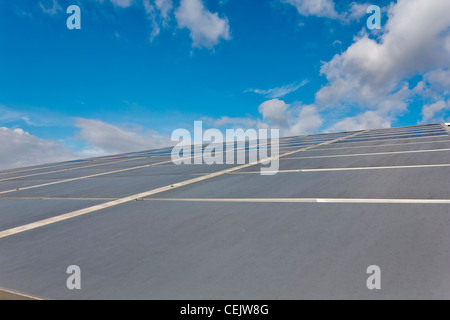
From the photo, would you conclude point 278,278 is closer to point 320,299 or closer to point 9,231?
point 320,299

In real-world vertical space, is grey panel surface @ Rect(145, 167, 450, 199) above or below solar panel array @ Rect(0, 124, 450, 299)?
→ above

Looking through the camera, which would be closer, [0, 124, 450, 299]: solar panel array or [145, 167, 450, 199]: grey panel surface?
[0, 124, 450, 299]: solar panel array

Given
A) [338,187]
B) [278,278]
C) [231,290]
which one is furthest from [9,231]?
[338,187]

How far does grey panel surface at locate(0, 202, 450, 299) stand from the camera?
116cm

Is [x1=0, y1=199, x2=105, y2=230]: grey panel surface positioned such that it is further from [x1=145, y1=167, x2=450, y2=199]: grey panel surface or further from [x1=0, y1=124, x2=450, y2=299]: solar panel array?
[x1=145, y1=167, x2=450, y2=199]: grey panel surface

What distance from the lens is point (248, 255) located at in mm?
1479

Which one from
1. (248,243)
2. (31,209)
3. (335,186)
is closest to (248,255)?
(248,243)

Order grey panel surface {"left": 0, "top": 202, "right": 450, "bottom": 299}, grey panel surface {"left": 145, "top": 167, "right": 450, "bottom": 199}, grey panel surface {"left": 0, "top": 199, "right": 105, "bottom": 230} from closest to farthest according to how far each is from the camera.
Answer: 1. grey panel surface {"left": 0, "top": 202, "right": 450, "bottom": 299}
2. grey panel surface {"left": 145, "top": 167, "right": 450, "bottom": 199}
3. grey panel surface {"left": 0, "top": 199, "right": 105, "bottom": 230}

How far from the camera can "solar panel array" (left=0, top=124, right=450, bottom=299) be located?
3.91 ft

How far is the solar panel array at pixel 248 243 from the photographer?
119cm

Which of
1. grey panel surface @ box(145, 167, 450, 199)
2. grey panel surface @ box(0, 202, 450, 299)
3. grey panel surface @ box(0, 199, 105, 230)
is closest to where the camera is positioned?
grey panel surface @ box(0, 202, 450, 299)

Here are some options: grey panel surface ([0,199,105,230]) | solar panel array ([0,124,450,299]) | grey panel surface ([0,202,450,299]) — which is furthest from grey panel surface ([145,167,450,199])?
grey panel surface ([0,199,105,230])

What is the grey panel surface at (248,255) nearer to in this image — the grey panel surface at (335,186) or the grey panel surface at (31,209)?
the grey panel surface at (335,186)

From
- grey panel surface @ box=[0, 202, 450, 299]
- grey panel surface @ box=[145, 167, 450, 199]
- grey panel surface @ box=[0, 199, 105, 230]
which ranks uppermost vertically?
grey panel surface @ box=[145, 167, 450, 199]
